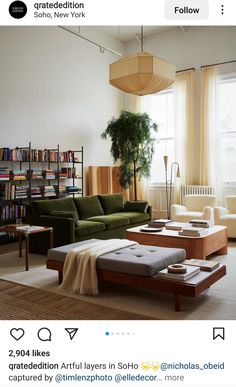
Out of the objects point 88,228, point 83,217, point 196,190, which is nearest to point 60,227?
point 88,228

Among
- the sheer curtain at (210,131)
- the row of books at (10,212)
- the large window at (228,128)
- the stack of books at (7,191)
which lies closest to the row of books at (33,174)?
the stack of books at (7,191)

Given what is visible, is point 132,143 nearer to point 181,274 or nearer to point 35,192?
point 35,192

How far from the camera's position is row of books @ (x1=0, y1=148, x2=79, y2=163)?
524cm

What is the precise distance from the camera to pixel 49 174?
5.94 metres

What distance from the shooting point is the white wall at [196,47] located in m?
6.69

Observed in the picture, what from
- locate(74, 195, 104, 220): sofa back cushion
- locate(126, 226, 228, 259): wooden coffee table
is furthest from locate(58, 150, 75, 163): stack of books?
locate(126, 226, 228, 259): wooden coffee table

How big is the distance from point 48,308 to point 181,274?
1043mm

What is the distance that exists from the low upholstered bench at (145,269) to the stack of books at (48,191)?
9.16 ft
